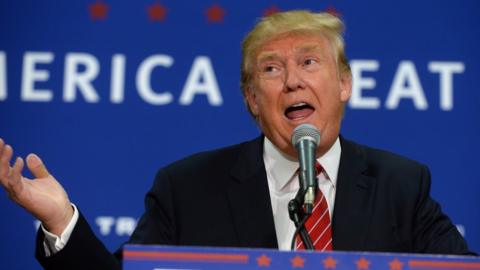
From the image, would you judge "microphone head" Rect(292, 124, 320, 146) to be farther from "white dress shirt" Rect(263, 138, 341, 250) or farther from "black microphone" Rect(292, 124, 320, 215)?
"white dress shirt" Rect(263, 138, 341, 250)

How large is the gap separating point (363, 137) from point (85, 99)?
970mm

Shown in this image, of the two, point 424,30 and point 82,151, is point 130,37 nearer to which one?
point 82,151

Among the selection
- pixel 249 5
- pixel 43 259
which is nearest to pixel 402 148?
pixel 249 5

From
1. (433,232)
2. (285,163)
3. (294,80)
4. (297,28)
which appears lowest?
(433,232)

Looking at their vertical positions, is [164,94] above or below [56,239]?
above

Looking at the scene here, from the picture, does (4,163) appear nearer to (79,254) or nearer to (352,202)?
(79,254)

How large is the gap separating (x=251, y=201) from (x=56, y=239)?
53 cm

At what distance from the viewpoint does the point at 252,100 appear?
8.02 ft

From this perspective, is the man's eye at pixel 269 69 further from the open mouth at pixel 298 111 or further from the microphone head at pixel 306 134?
the microphone head at pixel 306 134

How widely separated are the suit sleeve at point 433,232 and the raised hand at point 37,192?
86cm

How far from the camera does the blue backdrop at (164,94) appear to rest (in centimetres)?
306

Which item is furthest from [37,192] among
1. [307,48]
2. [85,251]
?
[307,48]

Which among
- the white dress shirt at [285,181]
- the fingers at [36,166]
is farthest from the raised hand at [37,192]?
the white dress shirt at [285,181]

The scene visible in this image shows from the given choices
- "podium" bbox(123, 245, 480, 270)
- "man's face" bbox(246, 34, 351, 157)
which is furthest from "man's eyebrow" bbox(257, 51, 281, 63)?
"podium" bbox(123, 245, 480, 270)
